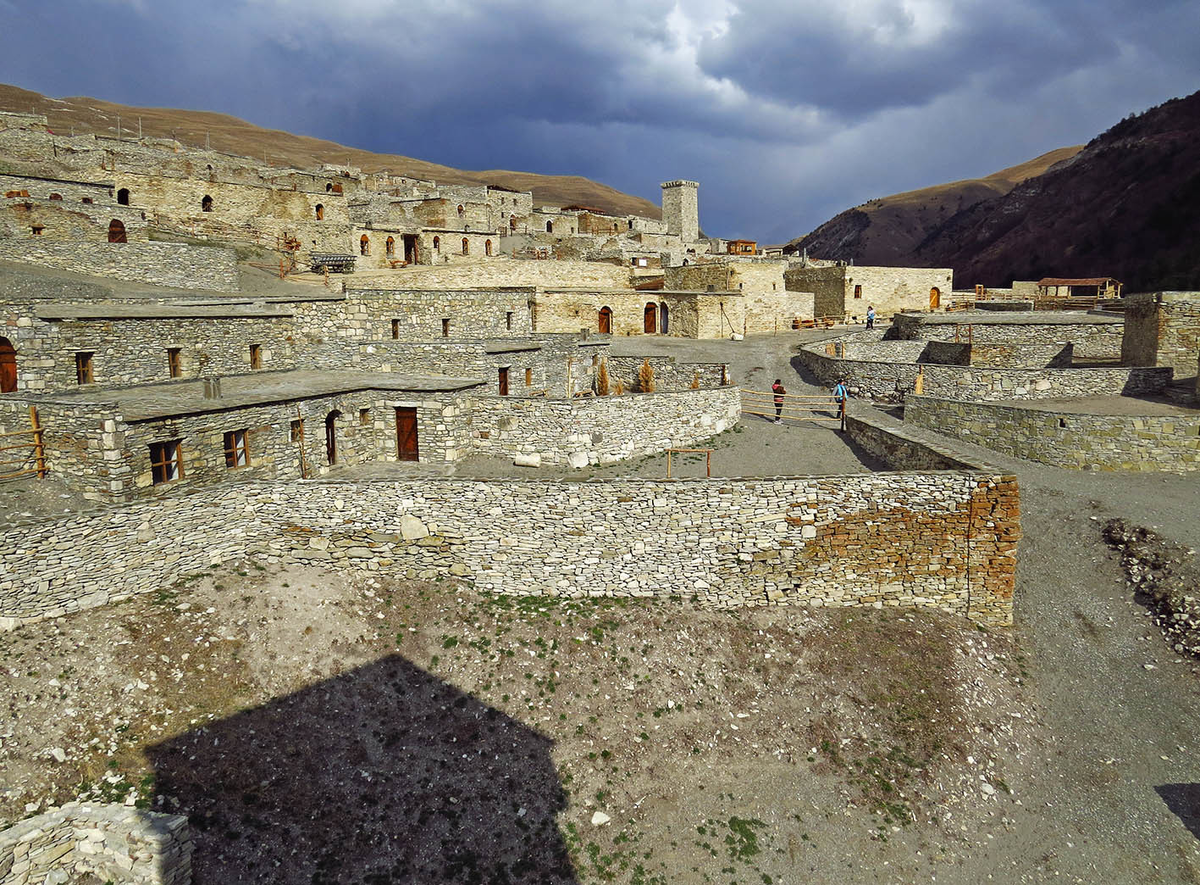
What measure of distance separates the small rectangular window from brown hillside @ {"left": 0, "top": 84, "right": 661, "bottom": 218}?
2442 inches

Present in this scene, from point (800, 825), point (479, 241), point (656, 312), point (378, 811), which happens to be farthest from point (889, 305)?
point (378, 811)

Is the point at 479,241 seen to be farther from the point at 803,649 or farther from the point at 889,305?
the point at 803,649

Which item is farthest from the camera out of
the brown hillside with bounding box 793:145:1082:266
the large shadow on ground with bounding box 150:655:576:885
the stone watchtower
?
the brown hillside with bounding box 793:145:1082:266

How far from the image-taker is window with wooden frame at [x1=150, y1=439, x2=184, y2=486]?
14898 millimetres

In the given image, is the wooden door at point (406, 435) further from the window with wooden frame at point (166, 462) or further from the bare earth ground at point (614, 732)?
the window with wooden frame at point (166, 462)

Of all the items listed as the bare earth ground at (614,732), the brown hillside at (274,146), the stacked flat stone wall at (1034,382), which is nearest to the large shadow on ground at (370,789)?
the bare earth ground at (614,732)

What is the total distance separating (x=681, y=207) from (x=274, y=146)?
65.0 m

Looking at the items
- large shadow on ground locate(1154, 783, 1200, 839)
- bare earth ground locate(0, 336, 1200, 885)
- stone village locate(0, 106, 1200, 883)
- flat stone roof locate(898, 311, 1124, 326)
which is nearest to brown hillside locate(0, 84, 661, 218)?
stone village locate(0, 106, 1200, 883)

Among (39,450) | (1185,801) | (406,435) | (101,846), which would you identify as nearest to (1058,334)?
(1185,801)

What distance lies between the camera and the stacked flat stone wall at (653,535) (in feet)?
47.4

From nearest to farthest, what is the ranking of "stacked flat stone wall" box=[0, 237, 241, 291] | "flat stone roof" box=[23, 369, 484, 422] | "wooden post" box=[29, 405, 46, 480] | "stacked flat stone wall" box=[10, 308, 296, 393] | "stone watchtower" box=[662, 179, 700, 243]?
"wooden post" box=[29, 405, 46, 480] → "flat stone roof" box=[23, 369, 484, 422] → "stacked flat stone wall" box=[10, 308, 296, 393] → "stacked flat stone wall" box=[0, 237, 241, 291] → "stone watchtower" box=[662, 179, 700, 243]

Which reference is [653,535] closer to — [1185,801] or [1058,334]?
[1185,801]

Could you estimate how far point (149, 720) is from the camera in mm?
11844

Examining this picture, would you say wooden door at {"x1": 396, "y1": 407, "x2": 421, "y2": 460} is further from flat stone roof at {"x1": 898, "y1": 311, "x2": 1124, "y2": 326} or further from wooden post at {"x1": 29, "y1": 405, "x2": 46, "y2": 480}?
flat stone roof at {"x1": 898, "y1": 311, "x2": 1124, "y2": 326}
